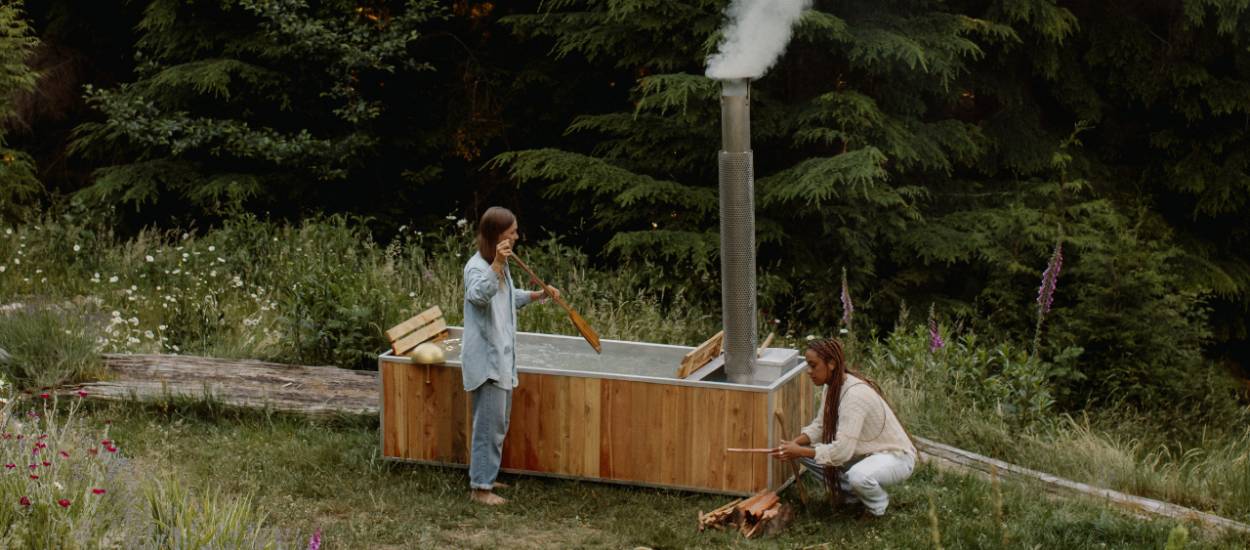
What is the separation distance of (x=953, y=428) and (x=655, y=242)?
351 cm

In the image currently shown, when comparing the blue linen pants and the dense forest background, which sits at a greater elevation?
the dense forest background

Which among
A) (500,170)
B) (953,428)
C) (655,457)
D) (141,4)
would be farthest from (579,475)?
(141,4)

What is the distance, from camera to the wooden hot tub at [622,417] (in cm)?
603

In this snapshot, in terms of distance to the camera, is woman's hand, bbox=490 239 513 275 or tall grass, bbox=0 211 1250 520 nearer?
woman's hand, bbox=490 239 513 275

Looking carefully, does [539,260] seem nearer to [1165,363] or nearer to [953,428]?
[953,428]

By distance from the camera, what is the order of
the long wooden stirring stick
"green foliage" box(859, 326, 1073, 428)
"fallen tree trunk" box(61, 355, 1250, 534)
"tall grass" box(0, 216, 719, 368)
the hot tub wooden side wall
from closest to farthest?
the long wooden stirring stick → the hot tub wooden side wall → "fallen tree trunk" box(61, 355, 1250, 534) → "green foliage" box(859, 326, 1073, 428) → "tall grass" box(0, 216, 719, 368)

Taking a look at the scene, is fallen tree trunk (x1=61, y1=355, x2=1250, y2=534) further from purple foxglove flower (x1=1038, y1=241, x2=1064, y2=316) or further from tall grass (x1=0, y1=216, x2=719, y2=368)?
purple foxglove flower (x1=1038, y1=241, x2=1064, y2=316)

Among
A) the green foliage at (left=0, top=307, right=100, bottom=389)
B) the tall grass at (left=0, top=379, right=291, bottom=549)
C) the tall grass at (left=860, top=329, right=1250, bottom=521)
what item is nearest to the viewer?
the tall grass at (left=0, top=379, right=291, bottom=549)

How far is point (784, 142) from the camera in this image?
10812 millimetres

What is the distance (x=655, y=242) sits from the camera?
1010 cm

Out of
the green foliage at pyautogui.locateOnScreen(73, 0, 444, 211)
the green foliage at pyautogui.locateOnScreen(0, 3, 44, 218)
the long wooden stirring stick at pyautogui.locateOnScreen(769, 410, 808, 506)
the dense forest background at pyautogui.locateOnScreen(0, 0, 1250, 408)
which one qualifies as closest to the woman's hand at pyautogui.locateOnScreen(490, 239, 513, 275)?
the long wooden stirring stick at pyautogui.locateOnScreen(769, 410, 808, 506)

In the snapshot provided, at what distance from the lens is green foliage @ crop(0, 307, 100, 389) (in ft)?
25.3

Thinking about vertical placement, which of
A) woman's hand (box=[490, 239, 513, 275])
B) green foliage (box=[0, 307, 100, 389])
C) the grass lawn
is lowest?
the grass lawn

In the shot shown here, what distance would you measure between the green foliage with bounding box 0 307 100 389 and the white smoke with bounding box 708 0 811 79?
14.8ft
